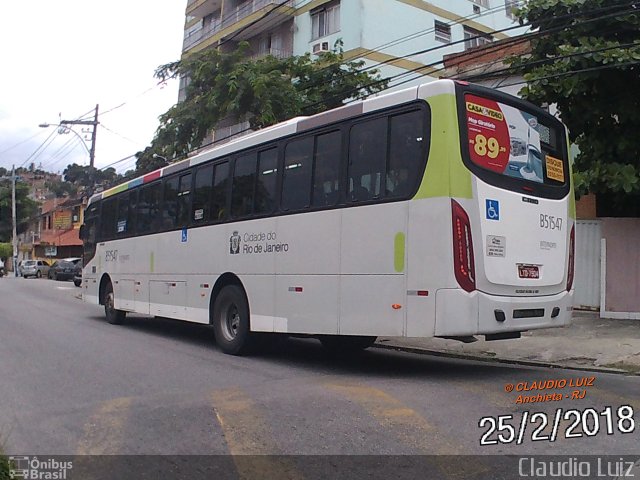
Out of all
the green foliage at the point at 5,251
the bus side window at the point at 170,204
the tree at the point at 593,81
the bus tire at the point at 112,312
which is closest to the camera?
the tree at the point at 593,81

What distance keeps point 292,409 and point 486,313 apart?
2.45 meters

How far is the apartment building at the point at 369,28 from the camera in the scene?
2555cm

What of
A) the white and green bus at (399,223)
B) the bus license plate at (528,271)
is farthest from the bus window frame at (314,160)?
the bus license plate at (528,271)

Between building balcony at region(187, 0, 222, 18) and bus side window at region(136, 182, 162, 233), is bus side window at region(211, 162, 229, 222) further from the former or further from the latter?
building balcony at region(187, 0, 222, 18)

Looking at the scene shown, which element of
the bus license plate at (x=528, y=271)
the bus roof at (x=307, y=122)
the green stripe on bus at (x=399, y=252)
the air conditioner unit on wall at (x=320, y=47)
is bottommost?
the bus license plate at (x=528, y=271)

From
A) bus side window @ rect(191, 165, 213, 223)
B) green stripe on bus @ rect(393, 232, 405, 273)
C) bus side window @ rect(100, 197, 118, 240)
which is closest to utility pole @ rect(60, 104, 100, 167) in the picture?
bus side window @ rect(100, 197, 118, 240)

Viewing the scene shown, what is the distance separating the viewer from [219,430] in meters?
5.38

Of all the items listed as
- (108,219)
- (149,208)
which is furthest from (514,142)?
→ (108,219)

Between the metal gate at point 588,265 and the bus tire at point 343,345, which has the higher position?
the metal gate at point 588,265

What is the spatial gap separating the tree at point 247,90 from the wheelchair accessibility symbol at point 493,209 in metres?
11.9

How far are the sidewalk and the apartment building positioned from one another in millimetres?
14842

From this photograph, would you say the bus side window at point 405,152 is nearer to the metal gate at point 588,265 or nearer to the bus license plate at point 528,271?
the bus license plate at point 528,271

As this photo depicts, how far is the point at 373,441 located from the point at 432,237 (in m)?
2.60
